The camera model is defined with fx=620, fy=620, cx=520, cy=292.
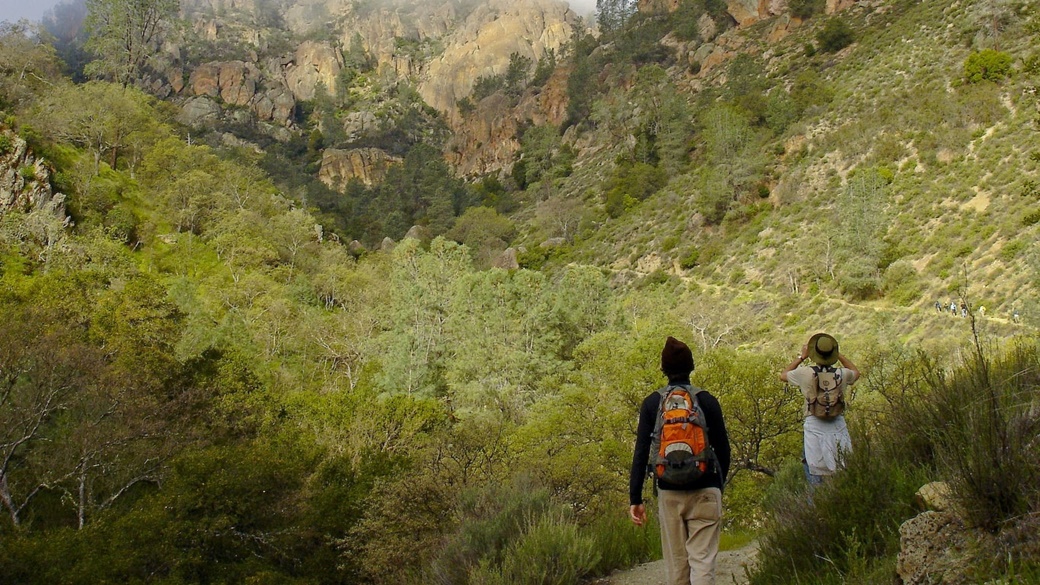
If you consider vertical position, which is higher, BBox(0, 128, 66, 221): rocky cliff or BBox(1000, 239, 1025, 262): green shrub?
BBox(0, 128, 66, 221): rocky cliff

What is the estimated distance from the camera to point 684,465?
11.8ft

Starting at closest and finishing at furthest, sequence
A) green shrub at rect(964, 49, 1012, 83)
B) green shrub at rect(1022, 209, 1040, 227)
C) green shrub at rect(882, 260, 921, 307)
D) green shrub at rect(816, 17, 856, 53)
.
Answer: green shrub at rect(1022, 209, 1040, 227) → green shrub at rect(882, 260, 921, 307) → green shrub at rect(964, 49, 1012, 83) → green shrub at rect(816, 17, 856, 53)

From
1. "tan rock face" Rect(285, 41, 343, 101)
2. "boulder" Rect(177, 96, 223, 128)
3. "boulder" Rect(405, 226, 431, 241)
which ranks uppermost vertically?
"tan rock face" Rect(285, 41, 343, 101)

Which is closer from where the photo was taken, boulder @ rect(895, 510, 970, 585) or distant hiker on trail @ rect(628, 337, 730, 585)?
boulder @ rect(895, 510, 970, 585)

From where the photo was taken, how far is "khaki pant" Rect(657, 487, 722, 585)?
3.73 m

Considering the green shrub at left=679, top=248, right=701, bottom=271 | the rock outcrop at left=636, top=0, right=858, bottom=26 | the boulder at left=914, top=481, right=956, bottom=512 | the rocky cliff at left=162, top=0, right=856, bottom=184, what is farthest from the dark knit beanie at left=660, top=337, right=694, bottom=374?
the rock outcrop at left=636, top=0, right=858, bottom=26

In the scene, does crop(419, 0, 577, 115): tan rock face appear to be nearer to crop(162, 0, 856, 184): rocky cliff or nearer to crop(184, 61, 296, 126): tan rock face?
crop(162, 0, 856, 184): rocky cliff

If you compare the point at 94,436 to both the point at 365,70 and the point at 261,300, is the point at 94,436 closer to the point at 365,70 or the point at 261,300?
the point at 261,300

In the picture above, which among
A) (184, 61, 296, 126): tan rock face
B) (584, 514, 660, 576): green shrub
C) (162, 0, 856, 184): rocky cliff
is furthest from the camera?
(184, 61, 296, 126): tan rock face

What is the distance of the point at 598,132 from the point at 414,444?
214 ft

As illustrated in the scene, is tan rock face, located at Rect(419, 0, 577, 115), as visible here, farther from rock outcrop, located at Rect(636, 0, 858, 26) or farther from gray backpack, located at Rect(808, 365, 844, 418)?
gray backpack, located at Rect(808, 365, 844, 418)

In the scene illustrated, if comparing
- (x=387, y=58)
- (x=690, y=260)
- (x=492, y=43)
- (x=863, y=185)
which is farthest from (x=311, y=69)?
(x=863, y=185)

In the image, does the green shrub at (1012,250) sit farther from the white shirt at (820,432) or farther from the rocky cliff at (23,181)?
the rocky cliff at (23,181)

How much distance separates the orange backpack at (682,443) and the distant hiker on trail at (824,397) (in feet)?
5.86
